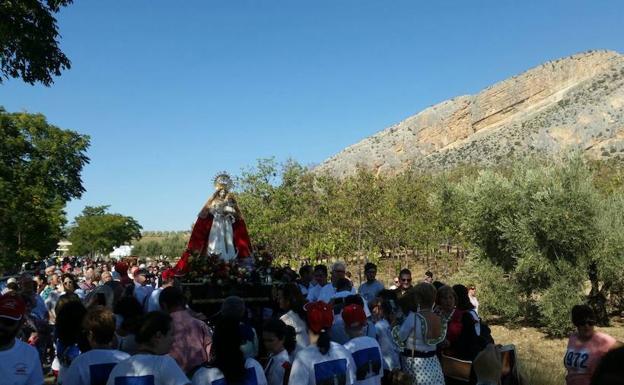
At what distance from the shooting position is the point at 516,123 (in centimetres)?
11194

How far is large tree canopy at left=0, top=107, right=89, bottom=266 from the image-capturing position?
26344 mm

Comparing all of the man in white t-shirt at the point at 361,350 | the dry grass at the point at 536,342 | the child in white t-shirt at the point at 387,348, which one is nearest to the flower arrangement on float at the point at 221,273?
the child in white t-shirt at the point at 387,348

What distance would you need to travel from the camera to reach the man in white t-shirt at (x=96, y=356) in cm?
377

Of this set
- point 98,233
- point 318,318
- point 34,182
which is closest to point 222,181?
point 318,318

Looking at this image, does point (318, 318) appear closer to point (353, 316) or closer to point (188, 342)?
point (353, 316)

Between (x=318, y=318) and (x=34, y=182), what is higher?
(x=34, y=182)

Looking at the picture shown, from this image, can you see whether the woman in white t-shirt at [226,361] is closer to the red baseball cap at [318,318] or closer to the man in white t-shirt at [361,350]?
the red baseball cap at [318,318]

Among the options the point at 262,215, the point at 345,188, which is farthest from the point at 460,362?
the point at 262,215

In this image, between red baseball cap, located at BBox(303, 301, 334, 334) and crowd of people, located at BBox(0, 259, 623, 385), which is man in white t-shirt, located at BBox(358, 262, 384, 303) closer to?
crowd of people, located at BBox(0, 259, 623, 385)

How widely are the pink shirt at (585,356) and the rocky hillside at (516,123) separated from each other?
80634mm

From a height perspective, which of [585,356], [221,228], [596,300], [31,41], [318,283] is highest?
[31,41]

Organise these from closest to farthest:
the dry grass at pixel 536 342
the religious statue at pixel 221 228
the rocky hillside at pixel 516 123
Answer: the religious statue at pixel 221 228, the dry grass at pixel 536 342, the rocky hillside at pixel 516 123

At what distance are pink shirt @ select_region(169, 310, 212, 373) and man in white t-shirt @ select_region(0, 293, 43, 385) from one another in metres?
1.31

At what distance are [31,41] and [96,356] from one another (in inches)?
331
